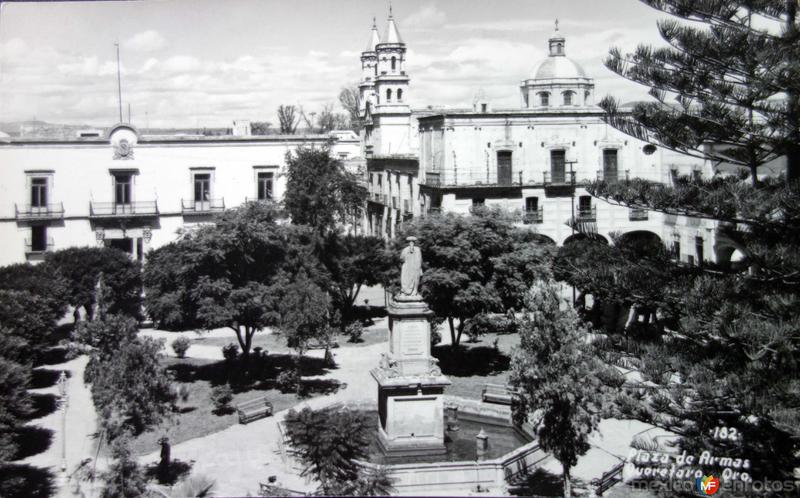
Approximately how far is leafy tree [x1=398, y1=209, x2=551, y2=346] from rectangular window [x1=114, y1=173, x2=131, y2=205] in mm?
17914

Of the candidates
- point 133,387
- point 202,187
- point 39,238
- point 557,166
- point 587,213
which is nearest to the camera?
point 133,387

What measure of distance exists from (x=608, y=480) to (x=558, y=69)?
1620 inches

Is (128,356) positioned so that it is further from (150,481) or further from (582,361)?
(582,361)

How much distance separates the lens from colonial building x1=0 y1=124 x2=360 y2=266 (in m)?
34.3

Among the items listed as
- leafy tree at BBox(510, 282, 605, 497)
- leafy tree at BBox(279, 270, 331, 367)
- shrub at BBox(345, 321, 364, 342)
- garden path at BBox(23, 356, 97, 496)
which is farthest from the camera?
shrub at BBox(345, 321, 364, 342)

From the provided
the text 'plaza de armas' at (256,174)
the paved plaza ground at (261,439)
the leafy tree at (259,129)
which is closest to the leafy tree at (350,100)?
the leafy tree at (259,129)

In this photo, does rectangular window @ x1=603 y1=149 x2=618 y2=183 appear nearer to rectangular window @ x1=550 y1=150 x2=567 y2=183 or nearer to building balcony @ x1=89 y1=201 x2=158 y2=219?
rectangular window @ x1=550 y1=150 x2=567 y2=183

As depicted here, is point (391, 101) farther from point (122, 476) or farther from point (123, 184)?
point (122, 476)

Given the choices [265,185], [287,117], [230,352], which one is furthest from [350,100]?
[230,352]

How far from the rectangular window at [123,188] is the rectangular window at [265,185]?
6383mm

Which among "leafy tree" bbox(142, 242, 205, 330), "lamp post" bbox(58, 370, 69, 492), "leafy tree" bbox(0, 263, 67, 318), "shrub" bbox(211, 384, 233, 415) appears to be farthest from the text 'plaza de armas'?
"shrub" bbox(211, 384, 233, 415)

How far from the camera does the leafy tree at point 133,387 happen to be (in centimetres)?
1516

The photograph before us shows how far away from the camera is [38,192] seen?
114ft

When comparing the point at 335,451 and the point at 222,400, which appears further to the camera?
the point at 222,400
